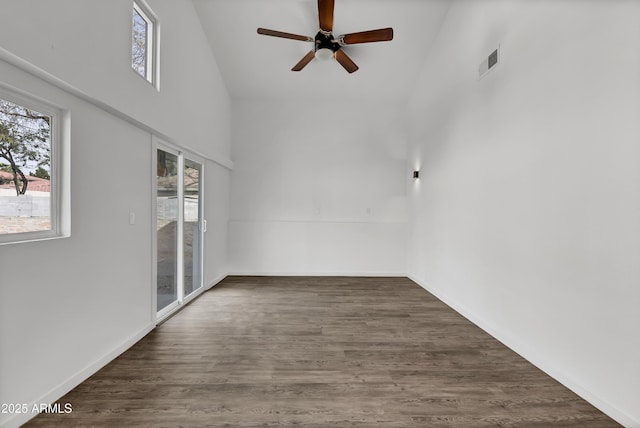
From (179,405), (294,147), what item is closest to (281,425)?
(179,405)

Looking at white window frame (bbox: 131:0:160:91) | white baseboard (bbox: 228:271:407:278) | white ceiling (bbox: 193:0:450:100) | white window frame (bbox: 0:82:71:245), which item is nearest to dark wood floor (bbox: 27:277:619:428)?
white window frame (bbox: 0:82:71:245)

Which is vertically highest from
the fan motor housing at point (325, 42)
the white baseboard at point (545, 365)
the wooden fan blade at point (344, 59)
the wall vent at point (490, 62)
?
the fan motor housing at point (325, 42)

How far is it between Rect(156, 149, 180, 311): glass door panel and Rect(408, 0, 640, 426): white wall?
3.51m

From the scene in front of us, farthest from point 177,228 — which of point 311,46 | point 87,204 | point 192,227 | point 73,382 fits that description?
point 311,46

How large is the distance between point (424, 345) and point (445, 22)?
4.20 meters

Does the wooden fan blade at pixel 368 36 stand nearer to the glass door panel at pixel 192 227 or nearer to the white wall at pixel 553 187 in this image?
the white wall at pixel 553 187

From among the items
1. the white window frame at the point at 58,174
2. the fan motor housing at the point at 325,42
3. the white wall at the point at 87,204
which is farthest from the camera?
the fan motor housing at the point at 325,42

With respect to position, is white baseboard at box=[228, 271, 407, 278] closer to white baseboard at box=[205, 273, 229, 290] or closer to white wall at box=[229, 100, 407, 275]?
white wall at box=[229, 100, 407, 275]

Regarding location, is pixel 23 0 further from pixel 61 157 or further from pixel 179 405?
pixel 179 405

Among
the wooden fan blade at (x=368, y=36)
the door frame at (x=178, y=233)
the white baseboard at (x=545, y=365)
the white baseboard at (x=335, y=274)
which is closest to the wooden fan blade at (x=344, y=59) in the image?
the wooden fan blade at (x=368, y=36)

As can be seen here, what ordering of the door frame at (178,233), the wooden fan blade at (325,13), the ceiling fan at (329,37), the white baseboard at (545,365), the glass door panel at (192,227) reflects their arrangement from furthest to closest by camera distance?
the glass door panel at (192,227) < the door frame at (178,233) < the ceiling fan at (329,37) < the wooden fan blade at (325,13) < the white baseboard at (545,365)

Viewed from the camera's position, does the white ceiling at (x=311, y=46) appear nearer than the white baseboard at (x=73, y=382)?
No

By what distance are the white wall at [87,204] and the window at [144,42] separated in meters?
0.11

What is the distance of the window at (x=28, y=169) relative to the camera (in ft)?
5.56
